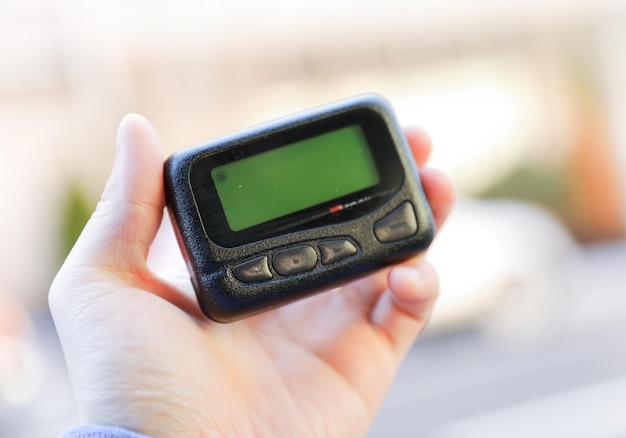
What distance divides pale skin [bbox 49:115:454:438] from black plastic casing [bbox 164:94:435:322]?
0.06 m

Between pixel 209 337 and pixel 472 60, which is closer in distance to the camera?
pixel 209 337

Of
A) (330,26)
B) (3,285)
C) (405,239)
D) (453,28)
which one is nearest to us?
(405,239)

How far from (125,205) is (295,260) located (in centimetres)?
43

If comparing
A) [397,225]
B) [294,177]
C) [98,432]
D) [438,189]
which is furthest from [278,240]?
[98,432]

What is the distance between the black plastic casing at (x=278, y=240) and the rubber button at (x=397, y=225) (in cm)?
1

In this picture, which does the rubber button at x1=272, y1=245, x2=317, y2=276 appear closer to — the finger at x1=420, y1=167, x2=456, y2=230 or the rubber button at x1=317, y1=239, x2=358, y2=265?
the rubber button at x1=317, y1=239, x2=358, y2=265

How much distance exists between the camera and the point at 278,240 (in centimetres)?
172

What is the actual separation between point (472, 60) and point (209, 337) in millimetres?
8080

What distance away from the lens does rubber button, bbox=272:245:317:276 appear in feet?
5.57

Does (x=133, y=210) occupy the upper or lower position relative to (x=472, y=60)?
upper

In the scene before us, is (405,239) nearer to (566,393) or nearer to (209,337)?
(209,337)

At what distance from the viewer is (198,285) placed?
1.64 meters

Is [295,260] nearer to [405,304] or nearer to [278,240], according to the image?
[278,240]

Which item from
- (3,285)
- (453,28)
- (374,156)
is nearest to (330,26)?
(453,28)
